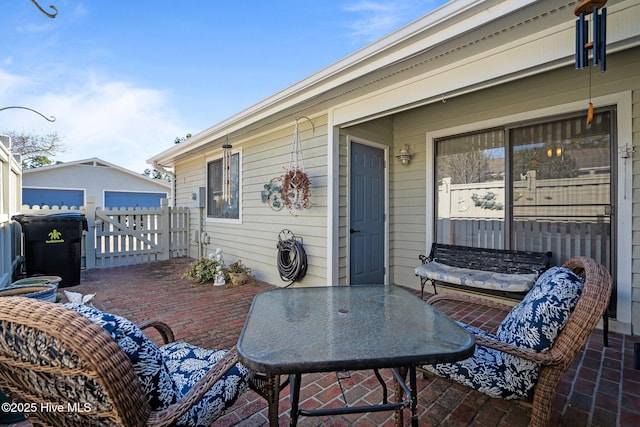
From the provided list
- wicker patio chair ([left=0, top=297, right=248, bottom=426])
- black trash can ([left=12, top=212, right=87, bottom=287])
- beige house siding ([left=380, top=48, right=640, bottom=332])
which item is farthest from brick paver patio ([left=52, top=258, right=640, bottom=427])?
black trash can ([left=12, top=212, right=87, bottom=287])

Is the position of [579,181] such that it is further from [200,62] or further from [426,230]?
[200,62]

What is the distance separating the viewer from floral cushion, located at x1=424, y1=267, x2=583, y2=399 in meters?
1.38

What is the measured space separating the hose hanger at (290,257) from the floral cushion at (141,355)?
308 cm

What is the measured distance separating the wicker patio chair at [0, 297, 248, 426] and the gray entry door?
10.8 ft

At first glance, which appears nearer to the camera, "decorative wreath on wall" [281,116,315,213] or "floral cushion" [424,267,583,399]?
"floral cushion" [424,267,583,399]

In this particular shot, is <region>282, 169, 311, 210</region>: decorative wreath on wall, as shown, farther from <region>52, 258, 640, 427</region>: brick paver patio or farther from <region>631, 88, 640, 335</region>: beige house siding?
<region>631, 88, 640, 335</region>: beige house siding

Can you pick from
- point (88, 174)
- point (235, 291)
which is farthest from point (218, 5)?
point (88, 174)

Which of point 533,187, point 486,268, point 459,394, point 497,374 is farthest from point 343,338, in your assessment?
point 533,187

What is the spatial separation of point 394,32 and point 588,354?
3138mm

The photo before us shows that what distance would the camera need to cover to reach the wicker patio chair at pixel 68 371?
A: 2.76 feet

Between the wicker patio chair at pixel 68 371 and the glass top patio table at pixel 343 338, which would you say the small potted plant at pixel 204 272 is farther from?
the wicker patio chair at pixel 68 371

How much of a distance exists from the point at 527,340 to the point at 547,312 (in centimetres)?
17

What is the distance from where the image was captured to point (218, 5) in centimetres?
587

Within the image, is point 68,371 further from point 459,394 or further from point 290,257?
point 290,257
